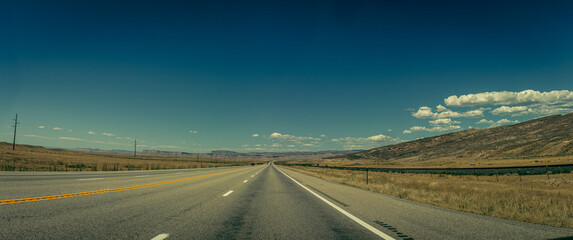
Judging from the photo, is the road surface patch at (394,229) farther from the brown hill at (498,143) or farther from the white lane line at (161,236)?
the brown hill at (498,143)

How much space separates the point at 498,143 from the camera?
4646 inches

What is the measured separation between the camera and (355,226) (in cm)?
587

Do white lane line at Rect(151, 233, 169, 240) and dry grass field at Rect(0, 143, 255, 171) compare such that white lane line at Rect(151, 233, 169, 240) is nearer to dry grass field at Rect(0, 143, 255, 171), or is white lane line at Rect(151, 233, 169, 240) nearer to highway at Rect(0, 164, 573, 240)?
highway at Rect(0, 164, 573, 240)

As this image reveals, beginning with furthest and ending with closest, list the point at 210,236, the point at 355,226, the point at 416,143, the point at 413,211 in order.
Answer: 1. the point at 416,143
2. the point at 413,211
3. the point at 355,226
4. the point at 210,236

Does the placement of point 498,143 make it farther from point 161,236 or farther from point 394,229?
point 161,236

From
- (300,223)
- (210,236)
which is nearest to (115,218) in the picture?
(210,236)

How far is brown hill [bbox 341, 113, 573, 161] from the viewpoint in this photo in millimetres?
91875

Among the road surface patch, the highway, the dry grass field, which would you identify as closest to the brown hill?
the highway

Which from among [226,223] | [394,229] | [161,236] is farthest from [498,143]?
[161,236]

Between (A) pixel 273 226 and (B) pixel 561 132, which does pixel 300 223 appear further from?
(B) pixel 561 132

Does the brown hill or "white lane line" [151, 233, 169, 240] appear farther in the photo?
the brown hill

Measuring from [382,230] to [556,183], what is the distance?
82.7ft

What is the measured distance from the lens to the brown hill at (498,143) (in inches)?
3617

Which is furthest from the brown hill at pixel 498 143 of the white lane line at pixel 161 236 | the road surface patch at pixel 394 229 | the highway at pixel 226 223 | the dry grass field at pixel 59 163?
the white lane line at pixel 161 236
